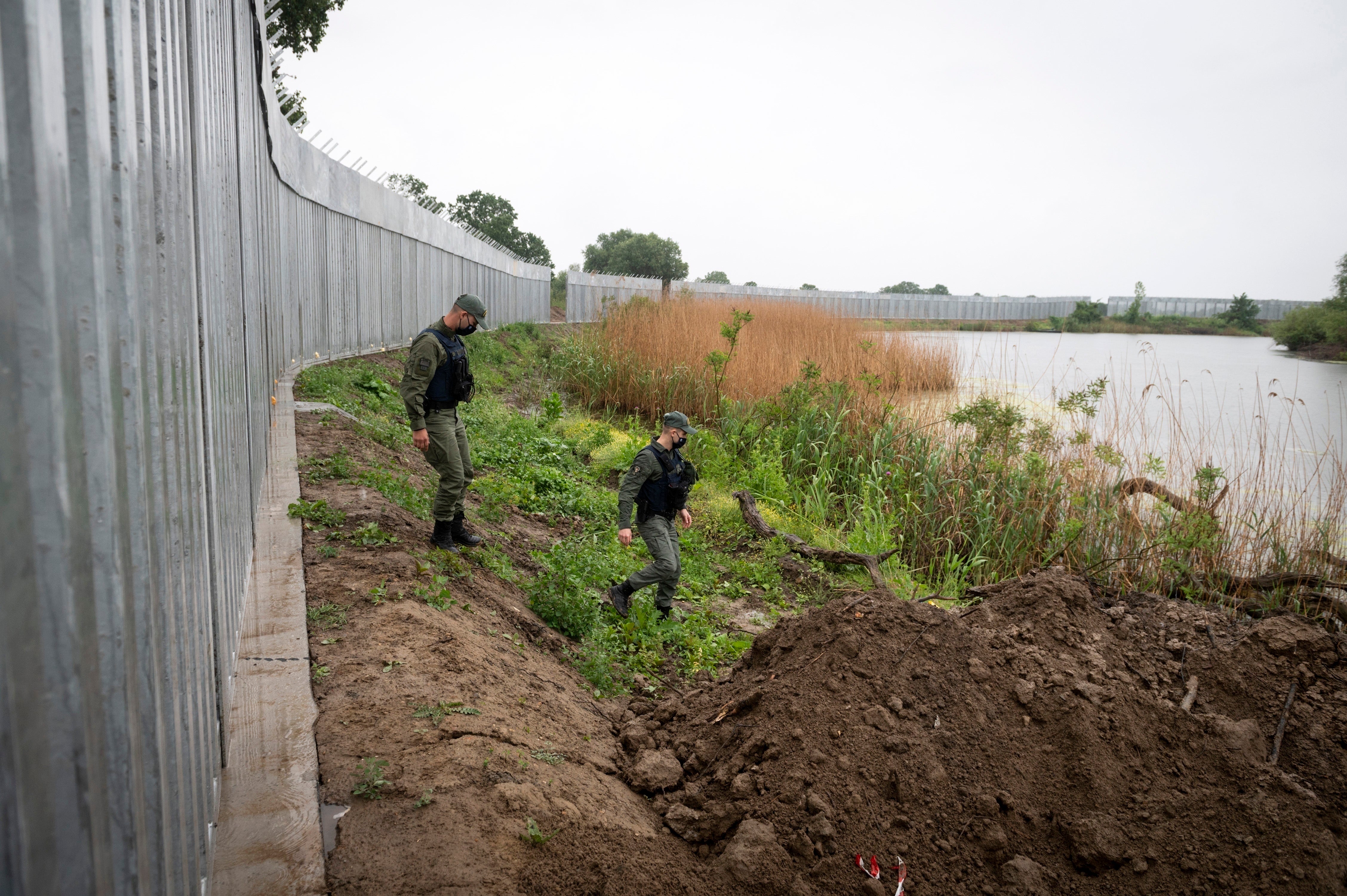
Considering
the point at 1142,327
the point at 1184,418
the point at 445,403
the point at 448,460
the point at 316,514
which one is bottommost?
the point at 316,514

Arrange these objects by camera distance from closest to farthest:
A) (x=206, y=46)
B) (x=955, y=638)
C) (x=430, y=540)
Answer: (x=206, y=46) → (x=955, y=638) → (x=430, y=540)

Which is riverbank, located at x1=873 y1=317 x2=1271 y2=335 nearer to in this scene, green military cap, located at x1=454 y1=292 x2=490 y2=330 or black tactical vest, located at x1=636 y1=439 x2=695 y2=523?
black tactical vest, located at x1=636 y1=439 x2=695 y2=523

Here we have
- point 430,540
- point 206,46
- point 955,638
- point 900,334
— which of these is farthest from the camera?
point 900,334

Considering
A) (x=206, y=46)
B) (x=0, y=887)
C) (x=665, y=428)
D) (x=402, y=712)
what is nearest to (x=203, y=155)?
(x=206, y=46)

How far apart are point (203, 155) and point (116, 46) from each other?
1.36 metres

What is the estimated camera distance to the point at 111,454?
119 cm

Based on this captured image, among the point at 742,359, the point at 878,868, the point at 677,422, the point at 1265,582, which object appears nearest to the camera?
the point at 878,868

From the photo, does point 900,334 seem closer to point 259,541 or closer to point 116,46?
point 259,541

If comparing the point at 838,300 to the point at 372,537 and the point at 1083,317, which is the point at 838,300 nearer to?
the point at 372,537

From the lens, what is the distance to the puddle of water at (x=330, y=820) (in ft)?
7.14

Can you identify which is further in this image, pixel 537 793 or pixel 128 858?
pixel 537 793

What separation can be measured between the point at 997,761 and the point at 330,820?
2.45 m

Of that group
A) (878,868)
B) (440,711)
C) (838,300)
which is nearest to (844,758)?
(878,868)

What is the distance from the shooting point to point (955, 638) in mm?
3750
